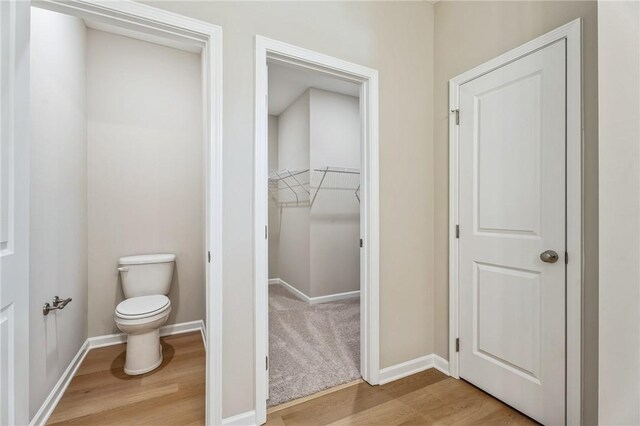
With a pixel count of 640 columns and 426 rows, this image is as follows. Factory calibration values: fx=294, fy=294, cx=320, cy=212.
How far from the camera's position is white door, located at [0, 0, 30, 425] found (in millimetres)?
921

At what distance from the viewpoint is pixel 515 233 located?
169cm

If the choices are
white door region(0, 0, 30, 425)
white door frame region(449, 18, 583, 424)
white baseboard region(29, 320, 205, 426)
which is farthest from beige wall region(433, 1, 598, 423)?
white door region(0, 0, 30, 425)

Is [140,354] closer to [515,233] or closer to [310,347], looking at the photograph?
[310,347]

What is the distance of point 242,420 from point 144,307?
1105mm

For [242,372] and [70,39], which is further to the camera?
[70,39]

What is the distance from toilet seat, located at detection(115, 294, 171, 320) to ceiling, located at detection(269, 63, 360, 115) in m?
2.40

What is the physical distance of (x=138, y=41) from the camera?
2.63m

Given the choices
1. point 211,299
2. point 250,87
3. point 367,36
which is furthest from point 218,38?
point 211,299

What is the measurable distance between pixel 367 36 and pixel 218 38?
98 cm

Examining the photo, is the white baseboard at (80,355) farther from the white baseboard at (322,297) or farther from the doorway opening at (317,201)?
the white baseboard at (322,297)

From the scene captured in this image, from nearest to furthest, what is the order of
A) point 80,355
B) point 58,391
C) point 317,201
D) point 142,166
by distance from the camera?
point 58,391 → point 80,355 → point 142,166 → point 317,201

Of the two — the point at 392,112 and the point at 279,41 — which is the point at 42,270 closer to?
the point at 279,41

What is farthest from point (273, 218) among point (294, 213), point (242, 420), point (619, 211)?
point (619, 211)

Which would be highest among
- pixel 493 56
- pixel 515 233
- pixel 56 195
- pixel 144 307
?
pixel 493 56
